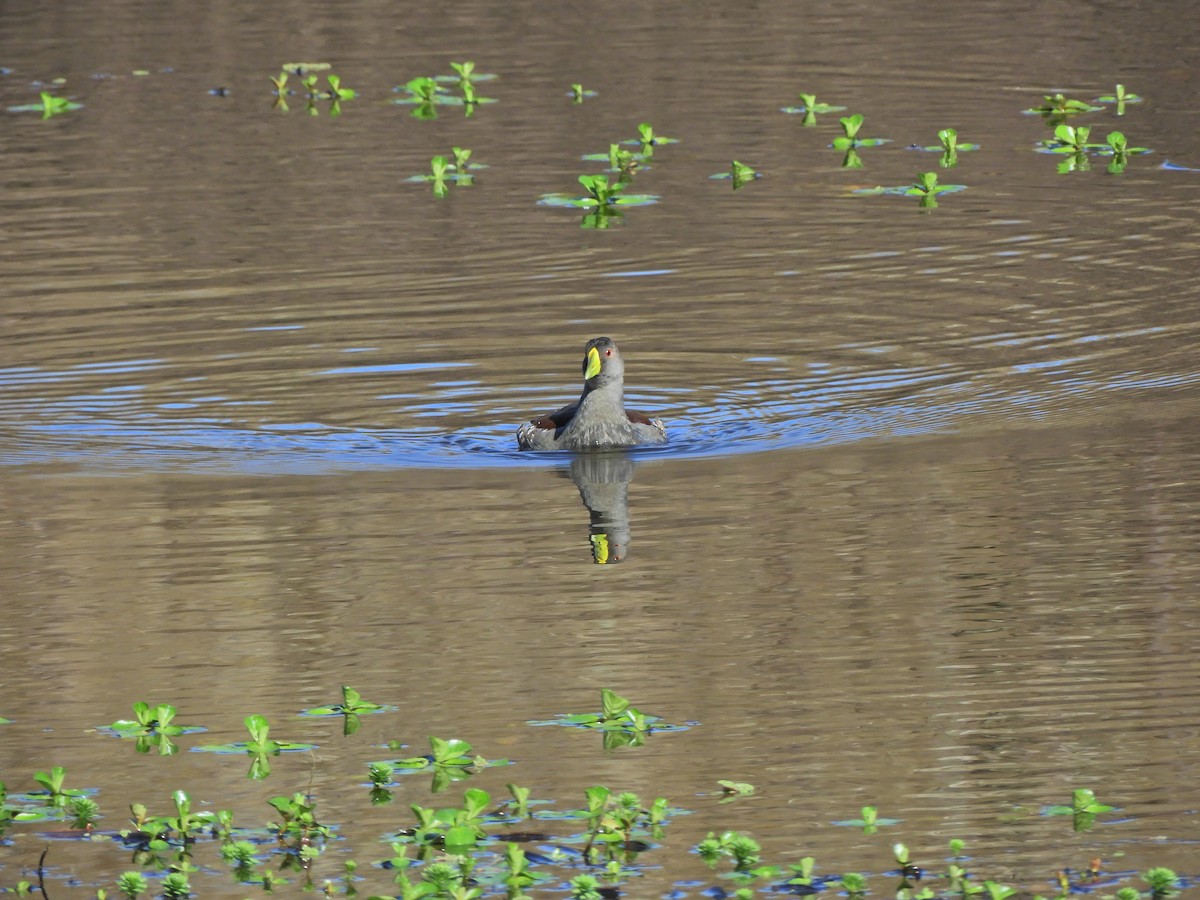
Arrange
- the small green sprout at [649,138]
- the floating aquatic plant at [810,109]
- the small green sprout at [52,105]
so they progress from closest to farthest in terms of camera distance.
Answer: the small green sprout at [649,138]
the floating aquatic plant at [810,109]
the small green sprout at [52,105]

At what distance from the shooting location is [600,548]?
10914mm

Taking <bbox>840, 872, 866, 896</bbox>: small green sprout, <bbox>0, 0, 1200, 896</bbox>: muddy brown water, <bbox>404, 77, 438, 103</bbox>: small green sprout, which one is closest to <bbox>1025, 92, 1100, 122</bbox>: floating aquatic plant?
<bbox>0, 0, 1200, 896</bbox>: muddy brown water

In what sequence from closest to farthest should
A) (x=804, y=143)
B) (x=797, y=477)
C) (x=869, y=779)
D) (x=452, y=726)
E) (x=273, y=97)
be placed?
(x=869, y=779), (x=452, y=726), (x=797, y=477), (x=804, y=143), (x=273, y=97)

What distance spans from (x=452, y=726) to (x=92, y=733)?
142 centimetres

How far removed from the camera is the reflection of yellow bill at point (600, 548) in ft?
35.2

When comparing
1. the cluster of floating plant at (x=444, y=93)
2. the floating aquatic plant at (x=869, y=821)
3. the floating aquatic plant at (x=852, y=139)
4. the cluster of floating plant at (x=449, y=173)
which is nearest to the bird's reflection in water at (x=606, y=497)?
the floating aquatic plant at (x=869, y=821)

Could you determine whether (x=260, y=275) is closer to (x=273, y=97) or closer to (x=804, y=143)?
(x=804, y=143)

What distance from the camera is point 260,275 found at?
18.4m

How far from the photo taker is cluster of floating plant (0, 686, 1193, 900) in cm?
689

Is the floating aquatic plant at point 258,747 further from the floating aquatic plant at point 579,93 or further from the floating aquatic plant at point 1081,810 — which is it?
the floating aquatic plant at point 579,93

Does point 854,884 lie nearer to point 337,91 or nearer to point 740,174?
point 740,174

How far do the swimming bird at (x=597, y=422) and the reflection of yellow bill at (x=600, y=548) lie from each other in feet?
8.08

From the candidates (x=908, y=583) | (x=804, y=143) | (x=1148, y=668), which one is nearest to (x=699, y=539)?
(x=908, y=583)

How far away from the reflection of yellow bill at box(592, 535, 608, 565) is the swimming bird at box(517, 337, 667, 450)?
2.46m
